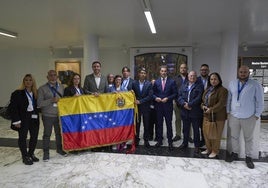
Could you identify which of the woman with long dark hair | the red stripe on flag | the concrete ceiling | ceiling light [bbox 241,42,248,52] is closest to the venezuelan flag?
the red stripe on flag

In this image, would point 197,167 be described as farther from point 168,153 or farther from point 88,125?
point 88,125

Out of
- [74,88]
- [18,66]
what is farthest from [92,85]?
[18,66]

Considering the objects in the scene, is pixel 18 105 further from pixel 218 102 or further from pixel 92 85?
pixel 218 102

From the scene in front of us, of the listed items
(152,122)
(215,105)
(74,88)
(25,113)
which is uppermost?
(74,88)

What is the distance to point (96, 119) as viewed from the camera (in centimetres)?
405

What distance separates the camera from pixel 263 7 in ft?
12.2

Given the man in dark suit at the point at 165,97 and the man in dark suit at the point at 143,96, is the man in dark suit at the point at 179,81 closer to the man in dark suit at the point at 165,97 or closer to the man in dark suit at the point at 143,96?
the man in dark suit at the point at 165,97

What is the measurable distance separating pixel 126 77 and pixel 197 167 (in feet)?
7.10

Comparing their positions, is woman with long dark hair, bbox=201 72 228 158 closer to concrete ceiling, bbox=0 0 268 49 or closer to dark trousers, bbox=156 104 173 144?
dark trousers, bbox=156 104 173 144

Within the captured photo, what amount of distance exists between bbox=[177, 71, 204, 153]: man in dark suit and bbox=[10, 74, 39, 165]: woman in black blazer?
2516 mm

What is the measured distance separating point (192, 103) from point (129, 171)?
Answer: 1599mm

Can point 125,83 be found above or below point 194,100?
above

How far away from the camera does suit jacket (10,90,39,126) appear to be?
3.37 m

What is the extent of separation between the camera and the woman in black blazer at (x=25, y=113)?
338 centimetres
